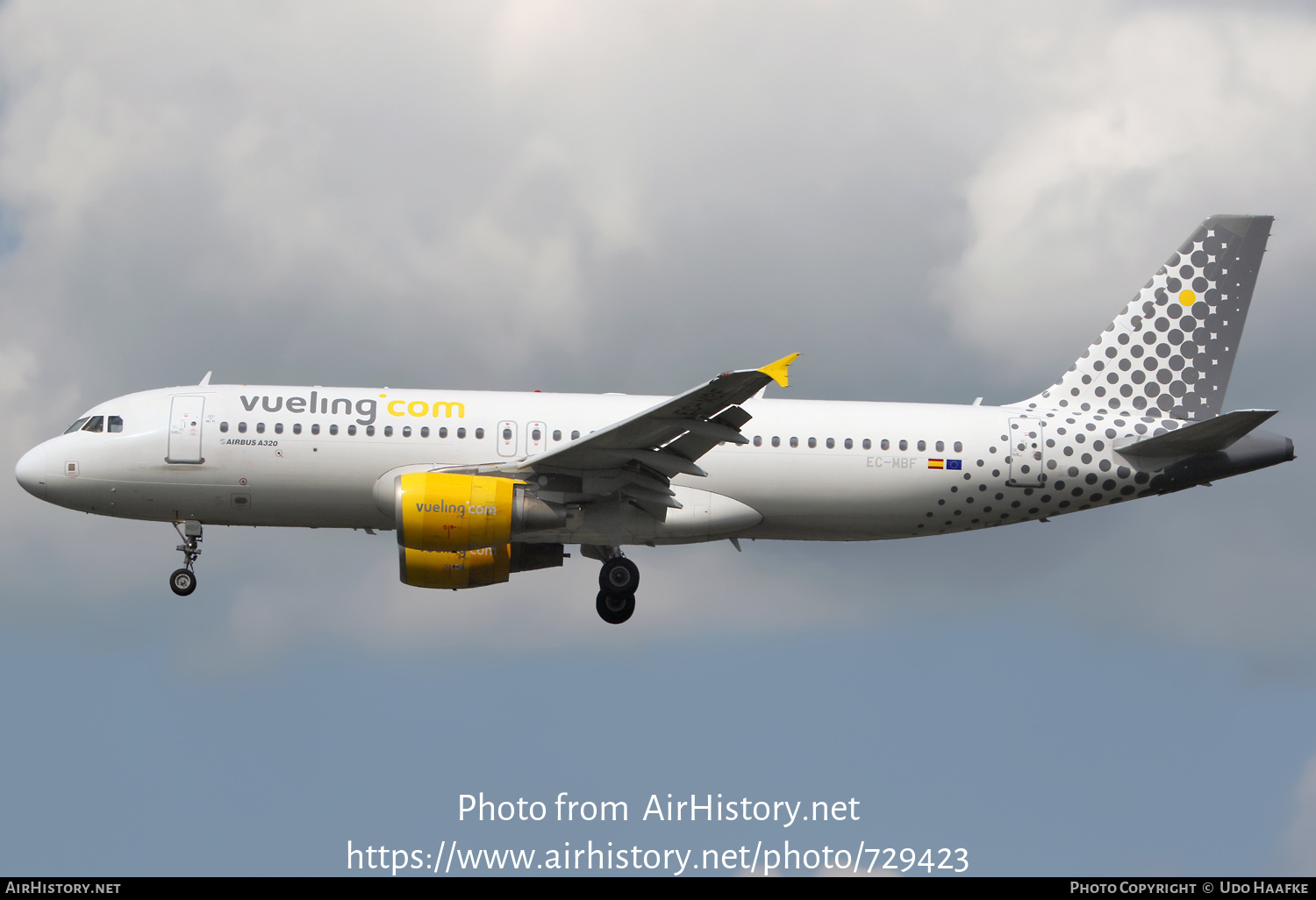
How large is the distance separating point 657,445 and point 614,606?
3.97m

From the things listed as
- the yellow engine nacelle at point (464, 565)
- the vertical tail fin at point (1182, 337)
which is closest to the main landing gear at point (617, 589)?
the yellow engine nacelle at point (464, 565)

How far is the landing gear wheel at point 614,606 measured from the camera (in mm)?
29250

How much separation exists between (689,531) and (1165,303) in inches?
486

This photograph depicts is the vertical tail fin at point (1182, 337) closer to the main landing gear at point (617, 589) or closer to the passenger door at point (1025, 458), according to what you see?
the passenger door at point (1025, 458)

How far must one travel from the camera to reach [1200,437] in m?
29.5

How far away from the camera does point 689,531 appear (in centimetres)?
2902

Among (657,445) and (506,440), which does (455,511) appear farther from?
(657,445)

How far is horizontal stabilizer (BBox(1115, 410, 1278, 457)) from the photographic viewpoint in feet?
93.4

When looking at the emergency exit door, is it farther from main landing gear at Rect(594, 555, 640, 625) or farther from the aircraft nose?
the aircraft nose

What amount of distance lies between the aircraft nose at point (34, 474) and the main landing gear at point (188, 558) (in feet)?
9.09

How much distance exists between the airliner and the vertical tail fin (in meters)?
0.71

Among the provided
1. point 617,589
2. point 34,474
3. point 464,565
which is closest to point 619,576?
point 617,589

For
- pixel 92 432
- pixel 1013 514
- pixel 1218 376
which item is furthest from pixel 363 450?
pixel 1218 376

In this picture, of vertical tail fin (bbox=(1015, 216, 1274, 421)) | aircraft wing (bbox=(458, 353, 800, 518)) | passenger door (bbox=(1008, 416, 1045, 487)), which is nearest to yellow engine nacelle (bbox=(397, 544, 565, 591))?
aircraft wing (bbox=(458, 353, 800, 518))
